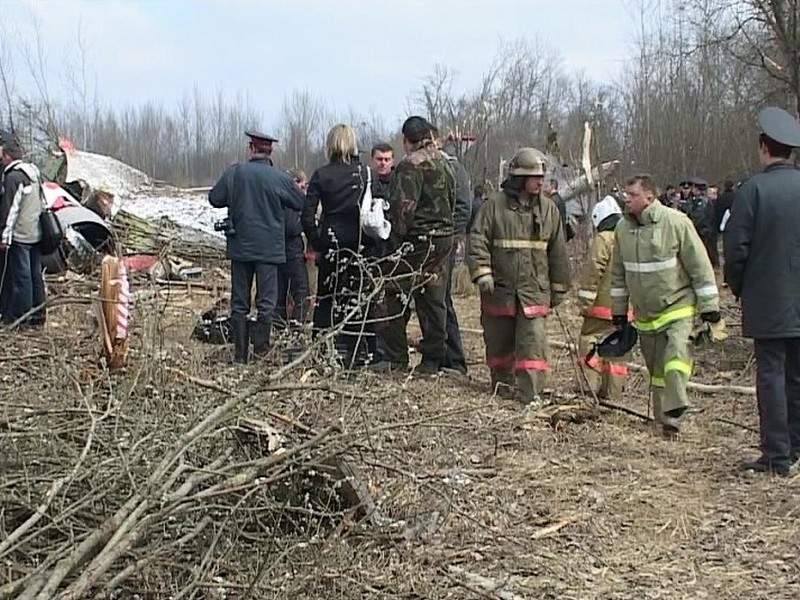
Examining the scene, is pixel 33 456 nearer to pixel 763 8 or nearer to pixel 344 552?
pixel 344 552

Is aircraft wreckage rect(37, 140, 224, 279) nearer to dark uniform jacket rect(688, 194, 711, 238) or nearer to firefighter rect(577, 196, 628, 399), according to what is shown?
firefighter rect(577, 196, 628, 399)

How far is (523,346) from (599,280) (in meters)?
0.78

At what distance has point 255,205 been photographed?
27.3 ft

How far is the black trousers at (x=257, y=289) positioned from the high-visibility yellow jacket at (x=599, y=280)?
7.98 ft

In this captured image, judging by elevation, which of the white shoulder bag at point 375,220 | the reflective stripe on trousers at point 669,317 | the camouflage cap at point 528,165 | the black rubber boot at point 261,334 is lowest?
the black rubber boot at point 261,334

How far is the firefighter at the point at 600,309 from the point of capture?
7590 millimetres

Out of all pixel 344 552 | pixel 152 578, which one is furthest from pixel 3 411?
pixel 344 552

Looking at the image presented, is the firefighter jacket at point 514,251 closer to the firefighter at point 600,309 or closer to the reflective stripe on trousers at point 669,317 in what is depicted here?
the firefighter at point 600,309

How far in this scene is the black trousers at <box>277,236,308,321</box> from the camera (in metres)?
9.88

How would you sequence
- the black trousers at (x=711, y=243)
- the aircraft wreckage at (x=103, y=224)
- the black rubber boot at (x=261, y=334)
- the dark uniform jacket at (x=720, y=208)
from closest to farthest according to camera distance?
1. the black rubber boot at (x=261, y=334)
2. the aircraft wreckage at (x=103, y=224)
3. the dark uniform jacket at (x=720, y=208)
4. the black trousers at (x=711, y=243)

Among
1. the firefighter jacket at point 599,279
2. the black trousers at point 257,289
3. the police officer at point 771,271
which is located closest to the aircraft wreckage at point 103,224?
the black trousers at point 257,289

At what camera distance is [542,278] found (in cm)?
743

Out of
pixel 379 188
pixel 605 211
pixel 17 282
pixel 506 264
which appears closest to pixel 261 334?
pixel 379 188

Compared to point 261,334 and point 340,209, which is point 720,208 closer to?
point 340,209
